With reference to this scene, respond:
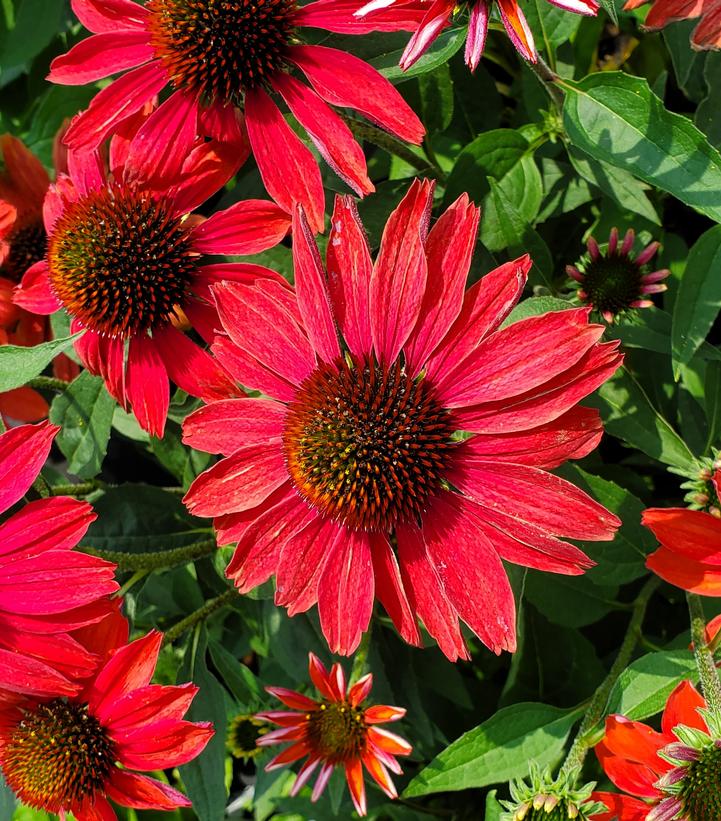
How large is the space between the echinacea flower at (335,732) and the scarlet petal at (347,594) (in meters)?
0.28

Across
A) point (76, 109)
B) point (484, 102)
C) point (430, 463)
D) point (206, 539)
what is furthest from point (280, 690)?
point (76, 109)

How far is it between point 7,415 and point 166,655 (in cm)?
52

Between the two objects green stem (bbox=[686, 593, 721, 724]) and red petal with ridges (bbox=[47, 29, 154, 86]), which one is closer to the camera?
green stem (bbox=[686, 593, 721, 724])

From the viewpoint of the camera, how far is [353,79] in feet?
3.15

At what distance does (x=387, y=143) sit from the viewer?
1.15 metres

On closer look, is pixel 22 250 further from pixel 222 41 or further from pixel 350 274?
pixel 350 274

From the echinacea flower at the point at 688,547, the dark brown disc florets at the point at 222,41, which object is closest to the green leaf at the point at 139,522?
the dark brown disc florets at the point at 222,41

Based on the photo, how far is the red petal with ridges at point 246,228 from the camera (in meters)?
1.09

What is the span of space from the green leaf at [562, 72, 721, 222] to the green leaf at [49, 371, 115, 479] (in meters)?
0.76

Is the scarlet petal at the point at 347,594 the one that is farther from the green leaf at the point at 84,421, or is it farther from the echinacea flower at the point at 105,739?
the green leaf at the point at 84,421

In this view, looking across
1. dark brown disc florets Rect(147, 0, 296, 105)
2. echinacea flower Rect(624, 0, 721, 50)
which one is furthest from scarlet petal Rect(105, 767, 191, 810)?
echinacea flower Rect(624, 0, 721, 50)

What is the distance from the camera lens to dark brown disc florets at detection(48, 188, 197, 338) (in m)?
1.14

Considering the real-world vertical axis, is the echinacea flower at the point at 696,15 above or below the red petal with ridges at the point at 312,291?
above

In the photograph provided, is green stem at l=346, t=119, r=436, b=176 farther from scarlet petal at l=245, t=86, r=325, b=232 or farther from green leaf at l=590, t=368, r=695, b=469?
green leaf at l=590, t=368, r=695, b=469
